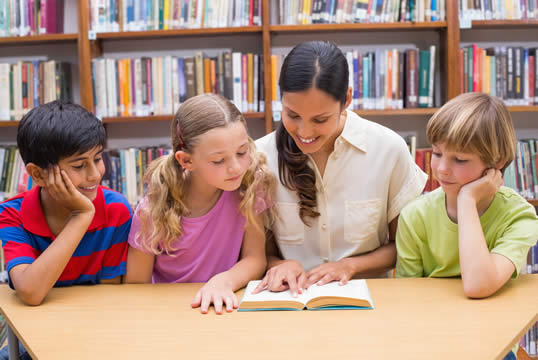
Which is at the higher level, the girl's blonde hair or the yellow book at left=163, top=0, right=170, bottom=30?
the yellow book at left=163, top=0, right=170, bottom=30

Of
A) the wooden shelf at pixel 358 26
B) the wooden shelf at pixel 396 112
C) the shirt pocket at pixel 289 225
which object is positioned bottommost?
the shirt pocket at pixel 289 225

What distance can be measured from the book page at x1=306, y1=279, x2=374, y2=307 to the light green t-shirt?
0.21m

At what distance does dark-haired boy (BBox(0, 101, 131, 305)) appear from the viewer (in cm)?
128

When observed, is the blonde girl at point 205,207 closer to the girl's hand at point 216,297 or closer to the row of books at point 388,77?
the girl's hand at point 216,297

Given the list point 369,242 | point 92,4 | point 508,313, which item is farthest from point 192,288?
point 92,4

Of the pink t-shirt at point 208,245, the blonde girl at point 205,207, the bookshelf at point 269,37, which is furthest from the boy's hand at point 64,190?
the bookshelf at point 269,37

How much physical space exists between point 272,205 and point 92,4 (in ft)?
5.47

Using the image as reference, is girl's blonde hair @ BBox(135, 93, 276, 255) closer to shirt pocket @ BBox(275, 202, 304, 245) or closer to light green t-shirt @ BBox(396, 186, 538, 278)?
shirt pocket @ BBox(275, 202, 304, 245)

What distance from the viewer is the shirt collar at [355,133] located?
152 centimetres

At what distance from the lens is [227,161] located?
1.33 m

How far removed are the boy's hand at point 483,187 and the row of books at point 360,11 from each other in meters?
1.48

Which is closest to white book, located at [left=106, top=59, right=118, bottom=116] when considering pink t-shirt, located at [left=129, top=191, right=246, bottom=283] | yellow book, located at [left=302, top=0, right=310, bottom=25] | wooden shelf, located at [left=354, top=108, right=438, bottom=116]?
yellow book, located at [left=302, top=0, right=310, bottom=25]

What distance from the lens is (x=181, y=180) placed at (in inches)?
57.5

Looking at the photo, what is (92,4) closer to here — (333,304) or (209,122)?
(209,122)
